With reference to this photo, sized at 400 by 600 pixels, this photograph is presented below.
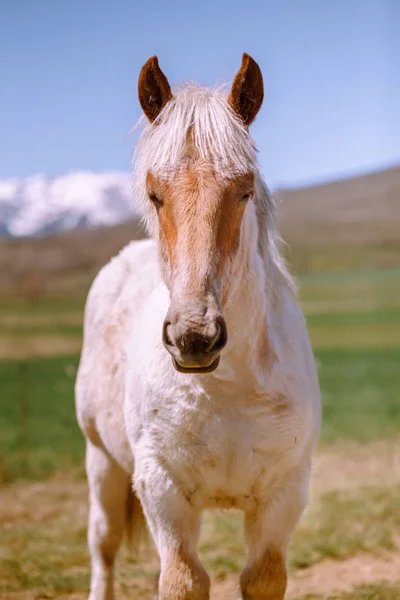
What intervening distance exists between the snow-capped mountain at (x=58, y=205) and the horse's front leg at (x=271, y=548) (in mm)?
1389

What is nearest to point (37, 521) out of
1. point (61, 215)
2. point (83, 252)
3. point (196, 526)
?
point (196, 526)

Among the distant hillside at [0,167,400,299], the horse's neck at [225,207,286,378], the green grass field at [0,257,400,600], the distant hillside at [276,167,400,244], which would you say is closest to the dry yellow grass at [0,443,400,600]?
the green grass field at [0,257,400,600]

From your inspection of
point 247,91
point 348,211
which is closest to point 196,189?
point 247,91

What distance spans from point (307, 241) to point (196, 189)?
3616 inches

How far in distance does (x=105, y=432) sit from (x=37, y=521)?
3.56 metres

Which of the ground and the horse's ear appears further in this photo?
the ground

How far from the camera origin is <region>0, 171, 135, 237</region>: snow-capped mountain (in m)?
8.98

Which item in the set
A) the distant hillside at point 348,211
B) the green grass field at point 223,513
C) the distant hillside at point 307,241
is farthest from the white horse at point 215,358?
the distant hillside at point 348,211

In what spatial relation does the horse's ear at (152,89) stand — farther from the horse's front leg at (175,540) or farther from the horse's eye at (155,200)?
the horse's front leg at (175,540)

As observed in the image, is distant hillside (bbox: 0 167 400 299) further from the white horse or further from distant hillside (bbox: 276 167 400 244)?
the white horse

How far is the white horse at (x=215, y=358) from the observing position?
7.78 ft

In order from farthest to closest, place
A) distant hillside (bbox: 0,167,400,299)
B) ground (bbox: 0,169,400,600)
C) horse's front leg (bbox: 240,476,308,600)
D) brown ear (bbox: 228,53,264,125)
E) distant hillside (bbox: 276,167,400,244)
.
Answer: distant hillside (bbox: 276,167,400,244), distant hillside (bbox: 0,167,400,299), ground (bbox: 0,169,400,600), horse's front leg (bbox: 240,476,308,600), brown ear (bbox: 228,53,264,125)

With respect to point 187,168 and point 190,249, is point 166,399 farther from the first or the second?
point 187,168

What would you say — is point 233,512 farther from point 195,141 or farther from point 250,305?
point 195,141
